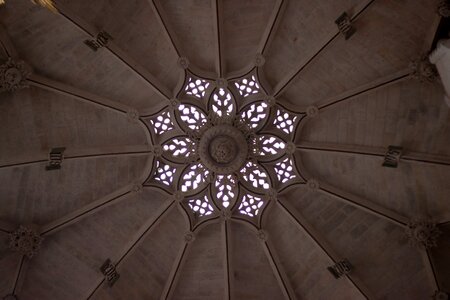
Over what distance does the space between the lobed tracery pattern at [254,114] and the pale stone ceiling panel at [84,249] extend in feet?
14.2

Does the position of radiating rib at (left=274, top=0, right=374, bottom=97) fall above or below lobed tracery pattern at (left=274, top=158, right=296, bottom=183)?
above

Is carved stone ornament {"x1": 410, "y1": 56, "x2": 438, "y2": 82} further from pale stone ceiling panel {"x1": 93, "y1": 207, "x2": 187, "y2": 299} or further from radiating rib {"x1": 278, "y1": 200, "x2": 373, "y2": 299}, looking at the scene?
pale stone ceiling panel {"x1": 93, "y1": 207, "x2": 187, "y2": 299}

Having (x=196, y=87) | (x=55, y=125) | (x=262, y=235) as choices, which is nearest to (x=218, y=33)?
(x=196, y=87)

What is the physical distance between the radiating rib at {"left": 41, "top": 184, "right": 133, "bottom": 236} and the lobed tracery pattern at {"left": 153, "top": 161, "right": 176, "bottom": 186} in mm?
1176

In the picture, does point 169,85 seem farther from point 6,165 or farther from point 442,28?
point 442,28

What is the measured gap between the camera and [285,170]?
Result: 19516 mm

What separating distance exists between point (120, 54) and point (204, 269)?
837cm

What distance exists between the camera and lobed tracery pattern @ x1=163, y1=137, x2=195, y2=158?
64.5 feet

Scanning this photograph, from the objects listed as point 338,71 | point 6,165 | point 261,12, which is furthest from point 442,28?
point 6,165

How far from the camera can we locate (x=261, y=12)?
17.2m

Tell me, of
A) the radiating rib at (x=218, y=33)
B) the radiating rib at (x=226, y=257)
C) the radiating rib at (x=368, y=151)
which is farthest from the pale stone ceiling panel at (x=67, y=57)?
the radiating rib at (x=368, y=151)

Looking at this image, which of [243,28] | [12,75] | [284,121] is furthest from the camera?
[284,121]

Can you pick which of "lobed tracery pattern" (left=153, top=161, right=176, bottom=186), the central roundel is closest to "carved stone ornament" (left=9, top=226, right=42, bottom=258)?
"lobed tracery pattern" (left=153, top=161, right=176, bottom=186)

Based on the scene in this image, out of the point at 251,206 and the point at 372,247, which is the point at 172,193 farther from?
the point at 372,247
